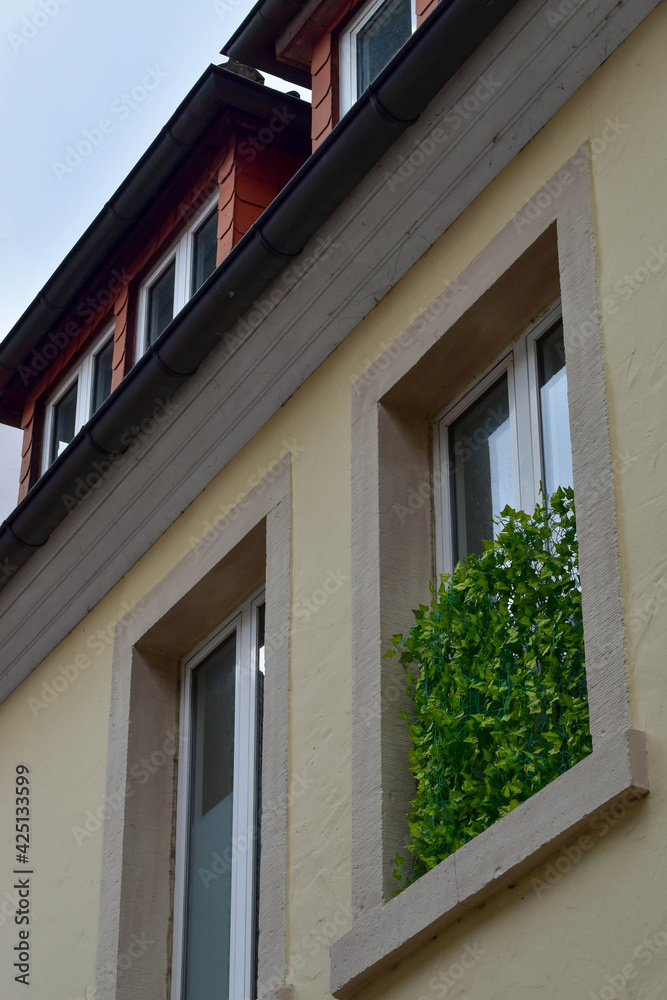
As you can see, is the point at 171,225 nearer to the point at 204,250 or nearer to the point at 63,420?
the point at 204,250

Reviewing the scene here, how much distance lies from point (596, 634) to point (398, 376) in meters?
1.97

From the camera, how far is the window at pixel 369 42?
820 centimetres

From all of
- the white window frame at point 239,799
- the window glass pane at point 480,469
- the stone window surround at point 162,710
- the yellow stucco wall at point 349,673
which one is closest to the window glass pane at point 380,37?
the yellow stucco wall at point 349,673

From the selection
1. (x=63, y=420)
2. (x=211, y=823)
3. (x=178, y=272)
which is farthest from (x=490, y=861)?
(x=63, y=420)

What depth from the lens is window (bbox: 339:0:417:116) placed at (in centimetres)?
820

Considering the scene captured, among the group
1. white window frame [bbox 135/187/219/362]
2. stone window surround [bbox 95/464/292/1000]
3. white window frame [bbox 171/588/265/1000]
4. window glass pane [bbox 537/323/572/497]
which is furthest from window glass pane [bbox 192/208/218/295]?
window glass pane [bbox 537/323/572/497]

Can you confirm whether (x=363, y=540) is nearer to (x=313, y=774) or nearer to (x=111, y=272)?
(x=313, y=774)

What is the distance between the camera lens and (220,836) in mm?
7605

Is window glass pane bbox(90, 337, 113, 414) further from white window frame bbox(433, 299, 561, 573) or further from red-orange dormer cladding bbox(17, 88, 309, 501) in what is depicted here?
white window frame bbox(433, 299, 561, 573)

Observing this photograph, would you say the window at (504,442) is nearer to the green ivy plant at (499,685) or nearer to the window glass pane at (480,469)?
the window glass pane at (480,469)

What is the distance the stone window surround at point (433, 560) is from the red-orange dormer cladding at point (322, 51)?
A: 1981mm

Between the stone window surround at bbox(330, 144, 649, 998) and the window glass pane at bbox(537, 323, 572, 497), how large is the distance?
0.17 m

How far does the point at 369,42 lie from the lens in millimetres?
8477

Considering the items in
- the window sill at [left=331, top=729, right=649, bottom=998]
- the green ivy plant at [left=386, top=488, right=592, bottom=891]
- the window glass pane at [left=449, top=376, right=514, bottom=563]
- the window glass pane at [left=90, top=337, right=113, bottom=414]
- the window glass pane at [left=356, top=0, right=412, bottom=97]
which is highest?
the window glass pane at [left=356, top=0, right=412, bottom=97]
